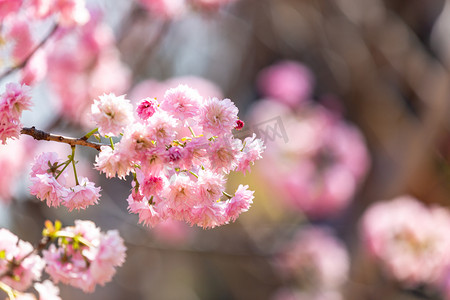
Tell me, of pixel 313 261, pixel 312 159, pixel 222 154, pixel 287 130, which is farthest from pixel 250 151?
pixel 312 159

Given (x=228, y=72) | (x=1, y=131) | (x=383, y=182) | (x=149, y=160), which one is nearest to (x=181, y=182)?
(x=149, y=160)

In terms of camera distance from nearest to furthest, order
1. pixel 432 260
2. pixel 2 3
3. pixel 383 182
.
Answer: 1. pixel 2 3
2. pixel 432 260
3. pixel 383 182

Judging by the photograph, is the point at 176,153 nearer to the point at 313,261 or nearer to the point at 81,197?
the point at 81,197

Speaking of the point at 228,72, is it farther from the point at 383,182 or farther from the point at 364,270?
the point at 364,270

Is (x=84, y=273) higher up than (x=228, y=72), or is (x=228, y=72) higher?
(x=84, y=273)

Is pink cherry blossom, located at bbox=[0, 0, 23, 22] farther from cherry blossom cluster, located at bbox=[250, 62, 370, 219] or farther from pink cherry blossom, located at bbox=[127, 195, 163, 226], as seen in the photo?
cherry blossom cluster, located at bbox=[250, 62, 370, 219]

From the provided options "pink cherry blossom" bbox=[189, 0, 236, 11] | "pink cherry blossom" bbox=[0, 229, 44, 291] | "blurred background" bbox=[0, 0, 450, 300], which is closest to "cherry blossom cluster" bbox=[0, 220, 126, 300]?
"pink cherry blossom" bbox=[0, 229, 44, 291]
